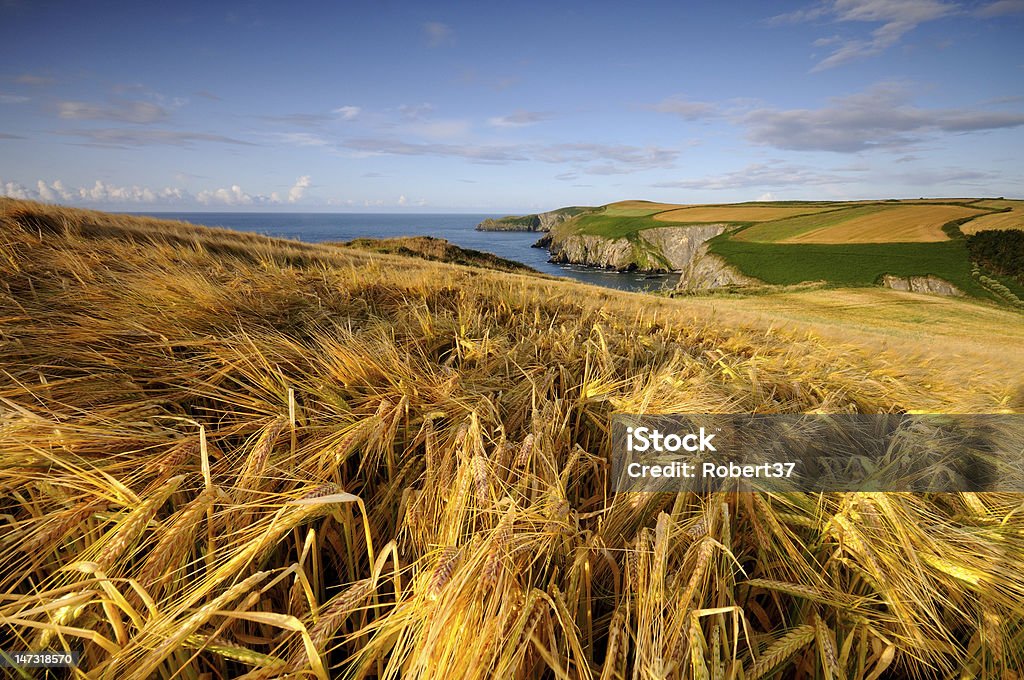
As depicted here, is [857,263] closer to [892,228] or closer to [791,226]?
[892,228]

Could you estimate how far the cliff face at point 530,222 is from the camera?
489 feet

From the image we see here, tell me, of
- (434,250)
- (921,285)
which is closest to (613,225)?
(921,285)

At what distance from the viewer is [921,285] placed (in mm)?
34375

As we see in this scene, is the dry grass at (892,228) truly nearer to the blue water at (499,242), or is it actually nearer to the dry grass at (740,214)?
the dry grass at (740,214)

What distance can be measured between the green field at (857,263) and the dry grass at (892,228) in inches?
80.5

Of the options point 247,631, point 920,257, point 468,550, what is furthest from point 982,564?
point 920,257

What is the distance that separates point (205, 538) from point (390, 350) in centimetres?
102

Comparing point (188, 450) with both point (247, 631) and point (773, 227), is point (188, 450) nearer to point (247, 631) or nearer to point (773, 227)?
point (247, 631)

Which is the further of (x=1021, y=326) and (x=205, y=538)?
(x=1021, y=326)

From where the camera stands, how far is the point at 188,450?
1224 millimetres

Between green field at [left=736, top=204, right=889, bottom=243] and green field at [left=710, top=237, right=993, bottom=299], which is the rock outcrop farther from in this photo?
green field at [left=736, top=204, right=889, bottom=243]
